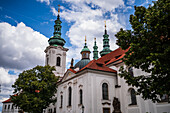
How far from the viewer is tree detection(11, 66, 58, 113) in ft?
72.4

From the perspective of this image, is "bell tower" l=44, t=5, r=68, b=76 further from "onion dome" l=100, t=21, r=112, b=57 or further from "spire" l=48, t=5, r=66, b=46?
"onion dome" l=100, t=21, r=112, b=57

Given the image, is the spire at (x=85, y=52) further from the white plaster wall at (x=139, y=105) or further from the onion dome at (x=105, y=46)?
the white plaster wall at (x=139, y=105)

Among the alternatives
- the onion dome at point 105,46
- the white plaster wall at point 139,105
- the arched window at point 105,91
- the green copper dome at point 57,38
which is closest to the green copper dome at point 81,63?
the green copper dome at point 57,38

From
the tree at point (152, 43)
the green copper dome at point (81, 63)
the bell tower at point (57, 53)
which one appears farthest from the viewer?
the bell tower at point (57, 53)

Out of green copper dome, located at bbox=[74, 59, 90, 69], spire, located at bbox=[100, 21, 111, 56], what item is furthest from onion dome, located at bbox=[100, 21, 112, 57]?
green copper dome, located at bbox=[74, 59, 90, 69]

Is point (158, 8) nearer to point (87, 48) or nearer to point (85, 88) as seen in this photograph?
point (85, 88)

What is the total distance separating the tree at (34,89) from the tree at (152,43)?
15.9m

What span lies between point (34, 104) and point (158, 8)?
19.4 meters

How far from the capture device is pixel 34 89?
23.7m

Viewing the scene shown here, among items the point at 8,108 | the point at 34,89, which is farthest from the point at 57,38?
the point at 8,108

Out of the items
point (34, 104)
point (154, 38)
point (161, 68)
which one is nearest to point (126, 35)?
point (154, 38)

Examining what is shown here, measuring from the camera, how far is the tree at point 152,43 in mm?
8750

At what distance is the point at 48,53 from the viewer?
3841cm

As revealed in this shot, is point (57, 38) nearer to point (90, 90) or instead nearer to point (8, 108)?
point (90, 90)
